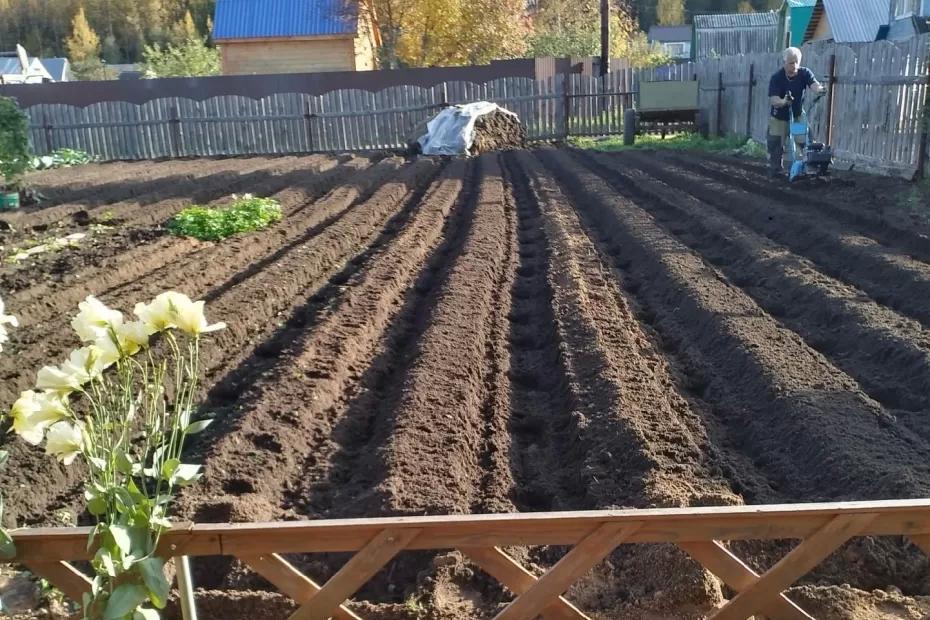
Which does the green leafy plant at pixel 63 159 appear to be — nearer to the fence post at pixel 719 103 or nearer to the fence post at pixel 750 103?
the fence post at pixel 719 103

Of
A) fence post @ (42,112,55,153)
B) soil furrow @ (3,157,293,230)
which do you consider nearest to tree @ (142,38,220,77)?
fence post @ (42,112,55,153)

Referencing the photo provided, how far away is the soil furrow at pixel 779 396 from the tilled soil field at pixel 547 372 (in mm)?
19

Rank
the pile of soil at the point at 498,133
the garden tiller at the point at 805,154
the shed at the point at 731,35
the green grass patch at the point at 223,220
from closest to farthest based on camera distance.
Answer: the green grass patch at the point at 223,220 → the garden tiller at the point at 805,154 → the pile of soil at the point at 498,133 → the shed at the point at 731,35

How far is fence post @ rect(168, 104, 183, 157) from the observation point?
2431 cm

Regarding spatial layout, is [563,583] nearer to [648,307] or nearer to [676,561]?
[676,561]

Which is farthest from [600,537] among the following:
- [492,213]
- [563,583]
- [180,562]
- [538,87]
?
[538,87]

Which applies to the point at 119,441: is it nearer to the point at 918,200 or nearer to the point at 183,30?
the point at 918,200

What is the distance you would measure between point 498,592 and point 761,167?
42.3ft

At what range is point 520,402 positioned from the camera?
5562mm

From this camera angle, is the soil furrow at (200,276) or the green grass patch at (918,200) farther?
the green grass patch at (918,200)

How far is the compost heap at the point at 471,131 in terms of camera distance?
20.9 meters

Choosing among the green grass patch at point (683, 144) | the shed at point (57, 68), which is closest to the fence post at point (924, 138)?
the green grass patch at point (683, 144)

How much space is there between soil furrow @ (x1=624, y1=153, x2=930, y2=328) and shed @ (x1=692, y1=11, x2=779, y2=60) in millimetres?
39386

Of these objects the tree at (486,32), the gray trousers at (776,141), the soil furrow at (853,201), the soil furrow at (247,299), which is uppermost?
the tree at (486,32)
